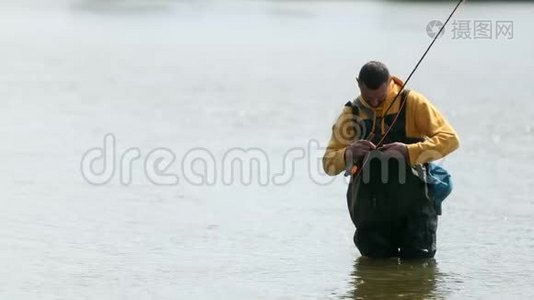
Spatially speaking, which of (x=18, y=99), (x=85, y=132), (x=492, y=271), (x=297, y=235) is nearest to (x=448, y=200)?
(x=297, y=235)

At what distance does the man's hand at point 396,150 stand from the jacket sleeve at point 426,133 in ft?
0.10

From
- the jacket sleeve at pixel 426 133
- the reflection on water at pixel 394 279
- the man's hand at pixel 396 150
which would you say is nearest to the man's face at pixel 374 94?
the jacket sleeve at pixel 426 133

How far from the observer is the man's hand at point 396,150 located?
27.2ft

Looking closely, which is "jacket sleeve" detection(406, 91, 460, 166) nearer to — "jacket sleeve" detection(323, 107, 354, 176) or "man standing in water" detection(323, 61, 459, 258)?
"man standing in water" detection(323, 61, 459, 258)

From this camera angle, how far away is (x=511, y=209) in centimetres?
1100

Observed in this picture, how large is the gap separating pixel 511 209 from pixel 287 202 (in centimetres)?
177

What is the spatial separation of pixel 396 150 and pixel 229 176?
4.43 meters

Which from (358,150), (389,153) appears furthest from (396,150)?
(358,150)

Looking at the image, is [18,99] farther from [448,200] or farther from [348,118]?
[348,118]

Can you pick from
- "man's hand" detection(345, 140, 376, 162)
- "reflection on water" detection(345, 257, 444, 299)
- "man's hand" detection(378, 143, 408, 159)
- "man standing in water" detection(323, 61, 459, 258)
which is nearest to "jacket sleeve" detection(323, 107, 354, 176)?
"man standing in water" detection(323, 61, 459, 258)

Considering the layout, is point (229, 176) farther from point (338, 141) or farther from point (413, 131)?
point (413, 131)

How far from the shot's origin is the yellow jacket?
830 centimetres

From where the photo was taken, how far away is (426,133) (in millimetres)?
8438

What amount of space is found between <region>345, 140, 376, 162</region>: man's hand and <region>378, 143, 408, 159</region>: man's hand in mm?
78
